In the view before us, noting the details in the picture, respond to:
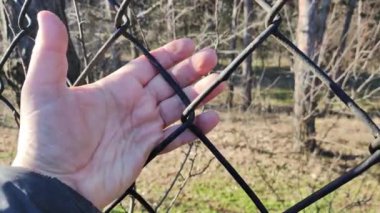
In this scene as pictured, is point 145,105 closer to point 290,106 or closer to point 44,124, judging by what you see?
point 44,124

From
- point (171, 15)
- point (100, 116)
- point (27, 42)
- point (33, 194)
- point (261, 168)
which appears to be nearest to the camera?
point (33, 194)

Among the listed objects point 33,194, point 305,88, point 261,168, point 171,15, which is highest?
point 33,194

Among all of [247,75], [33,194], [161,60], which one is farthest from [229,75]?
[247,75]

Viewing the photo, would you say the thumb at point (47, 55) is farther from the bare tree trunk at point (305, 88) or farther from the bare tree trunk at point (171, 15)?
the bare tree trunk at point (305, 88)

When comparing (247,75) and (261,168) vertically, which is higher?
(261,168)

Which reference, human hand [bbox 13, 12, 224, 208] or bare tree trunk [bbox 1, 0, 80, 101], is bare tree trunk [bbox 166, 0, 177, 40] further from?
human hand [bbox 13, 12, 224, 208]

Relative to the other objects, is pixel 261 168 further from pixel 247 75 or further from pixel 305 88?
pixel 247 75

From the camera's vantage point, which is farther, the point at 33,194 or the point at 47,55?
the point at 47,55

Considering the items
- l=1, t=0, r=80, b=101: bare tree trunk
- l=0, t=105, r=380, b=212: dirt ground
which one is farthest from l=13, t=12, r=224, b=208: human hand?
l=0, t=105, r=380, b=212: dirt ground
